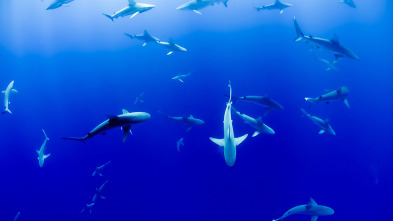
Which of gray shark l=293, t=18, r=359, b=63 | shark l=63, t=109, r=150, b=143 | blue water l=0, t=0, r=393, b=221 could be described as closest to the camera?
shark l=63, t=109, r=150, b=143

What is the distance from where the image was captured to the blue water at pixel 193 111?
1374cm

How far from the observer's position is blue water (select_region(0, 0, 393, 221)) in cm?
1374

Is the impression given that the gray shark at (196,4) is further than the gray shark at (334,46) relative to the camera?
Yes

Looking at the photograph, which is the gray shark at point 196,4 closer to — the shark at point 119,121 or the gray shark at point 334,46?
the gray shark at point 334,46

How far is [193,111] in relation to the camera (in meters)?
14.8

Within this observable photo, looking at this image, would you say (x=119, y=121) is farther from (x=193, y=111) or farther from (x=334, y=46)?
(x=193, y=111)

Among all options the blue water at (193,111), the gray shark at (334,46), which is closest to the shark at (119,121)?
the gray shark at (334,46)

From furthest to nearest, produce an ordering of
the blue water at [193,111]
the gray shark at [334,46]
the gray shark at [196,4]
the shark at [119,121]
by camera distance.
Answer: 1. the blue water at [193,111]
2. the gray shark at [196,4]
3. the gray shark at [334,46]
4. the shark at [119,121]

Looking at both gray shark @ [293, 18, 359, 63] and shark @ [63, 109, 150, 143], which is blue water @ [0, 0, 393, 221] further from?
shark @ [63, 109, 150, 143]

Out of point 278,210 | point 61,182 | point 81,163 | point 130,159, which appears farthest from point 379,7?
point 61,182

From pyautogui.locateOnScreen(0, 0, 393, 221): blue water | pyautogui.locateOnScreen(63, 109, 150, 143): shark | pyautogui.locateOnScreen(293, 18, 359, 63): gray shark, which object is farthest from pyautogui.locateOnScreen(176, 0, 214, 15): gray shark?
pyautogui.locateOnScreen(0, 0, 393, 221): blue water

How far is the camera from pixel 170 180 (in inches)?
568

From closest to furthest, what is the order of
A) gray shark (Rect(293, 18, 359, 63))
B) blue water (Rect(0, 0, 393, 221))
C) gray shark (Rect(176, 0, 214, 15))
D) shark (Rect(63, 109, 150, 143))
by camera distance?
shark (Rect(63, 109, 150, 143)) < gray shark (Rect(293, 18, 359, 63)) < gray shark (Rect(176, 0, 214, 15)) < blue water (Rect(0, 0, 393, 221))

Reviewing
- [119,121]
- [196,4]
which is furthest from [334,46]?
[119,121]
